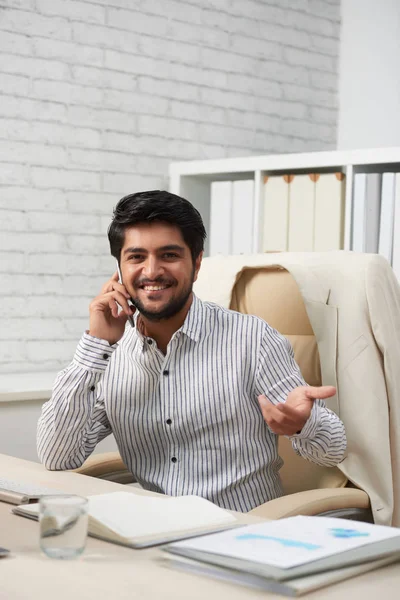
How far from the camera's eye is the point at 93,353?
1.81m

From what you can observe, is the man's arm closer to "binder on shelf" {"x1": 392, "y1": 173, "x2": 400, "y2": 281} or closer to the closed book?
the closed book

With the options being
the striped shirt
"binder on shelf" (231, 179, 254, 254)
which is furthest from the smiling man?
"binder on shelf" (231, 179, 254, 254)

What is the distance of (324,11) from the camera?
3.99 metres

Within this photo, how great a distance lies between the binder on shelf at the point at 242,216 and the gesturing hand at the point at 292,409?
181 cm

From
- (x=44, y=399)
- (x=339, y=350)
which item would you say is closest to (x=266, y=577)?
(x=339, y=350)

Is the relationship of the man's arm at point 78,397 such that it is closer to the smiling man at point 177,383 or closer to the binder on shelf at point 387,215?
the smiling man at point 177,383

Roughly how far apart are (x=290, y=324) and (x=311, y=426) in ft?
1.35

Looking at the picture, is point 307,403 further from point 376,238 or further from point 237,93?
point 237,93

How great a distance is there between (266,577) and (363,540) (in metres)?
0.17

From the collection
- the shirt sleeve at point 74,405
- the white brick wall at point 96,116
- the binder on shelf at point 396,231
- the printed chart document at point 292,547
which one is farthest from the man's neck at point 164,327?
the white brick wall at point 96,116

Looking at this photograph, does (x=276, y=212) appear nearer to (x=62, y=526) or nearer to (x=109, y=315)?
(x=109, y=315)

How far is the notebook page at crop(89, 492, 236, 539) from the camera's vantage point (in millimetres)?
1175

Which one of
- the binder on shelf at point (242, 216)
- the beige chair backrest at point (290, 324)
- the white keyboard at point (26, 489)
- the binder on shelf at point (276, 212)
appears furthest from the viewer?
the binder on shelf at point (242, 216)

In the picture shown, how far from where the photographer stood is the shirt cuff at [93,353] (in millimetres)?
1801
